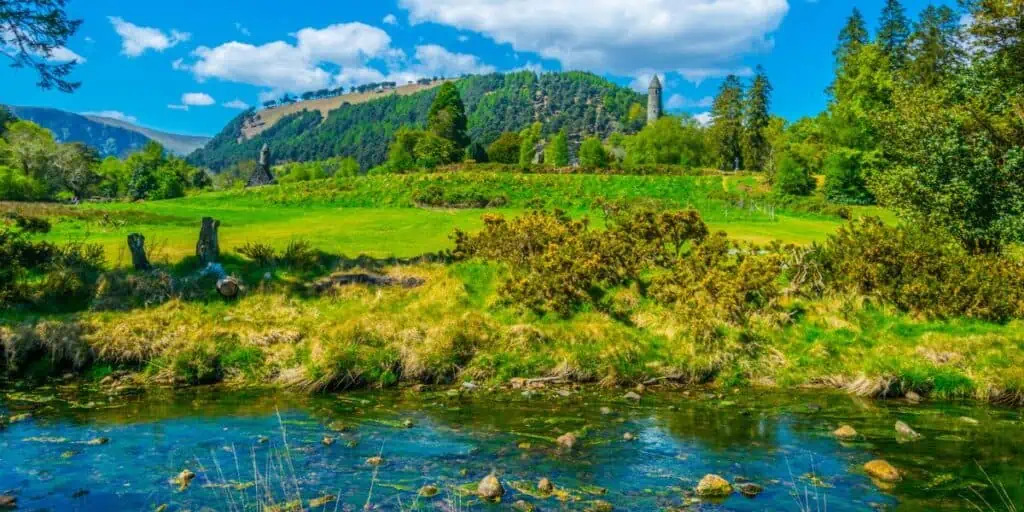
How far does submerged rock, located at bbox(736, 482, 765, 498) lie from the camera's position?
34.4 feet

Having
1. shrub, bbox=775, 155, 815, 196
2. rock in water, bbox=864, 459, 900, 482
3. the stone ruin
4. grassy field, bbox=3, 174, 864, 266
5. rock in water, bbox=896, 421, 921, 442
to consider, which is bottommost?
rock in water, bbox=896, 421, 921, 442

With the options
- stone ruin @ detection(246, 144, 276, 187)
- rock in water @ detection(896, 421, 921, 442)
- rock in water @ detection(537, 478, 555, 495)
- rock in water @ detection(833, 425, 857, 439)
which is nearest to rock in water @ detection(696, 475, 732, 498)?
rock in water @ detection(537, 478, 555, 495)

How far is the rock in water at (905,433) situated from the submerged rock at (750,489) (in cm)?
466

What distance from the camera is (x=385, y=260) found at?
2438cm

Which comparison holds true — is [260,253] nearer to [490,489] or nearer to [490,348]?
[490,348]

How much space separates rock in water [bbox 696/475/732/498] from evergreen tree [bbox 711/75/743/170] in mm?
95718

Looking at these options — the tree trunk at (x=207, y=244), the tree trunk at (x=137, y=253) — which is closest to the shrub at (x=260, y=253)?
the tree trunk at (x=207, y=244)

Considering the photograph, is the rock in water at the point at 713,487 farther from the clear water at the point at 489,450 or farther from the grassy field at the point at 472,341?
the grassy field at the point at 472,341

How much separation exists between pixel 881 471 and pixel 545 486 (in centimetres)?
580

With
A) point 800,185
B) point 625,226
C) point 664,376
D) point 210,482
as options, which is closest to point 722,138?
point 800,185

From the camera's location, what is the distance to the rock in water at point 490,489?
10211 millimetres

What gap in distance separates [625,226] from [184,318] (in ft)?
48.0

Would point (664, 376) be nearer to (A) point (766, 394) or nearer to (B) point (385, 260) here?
(A) point (766, 394)

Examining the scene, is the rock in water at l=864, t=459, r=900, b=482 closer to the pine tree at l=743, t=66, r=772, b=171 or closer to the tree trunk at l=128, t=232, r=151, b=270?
the tree trunk at l=128, t=232, r=151, b=270
